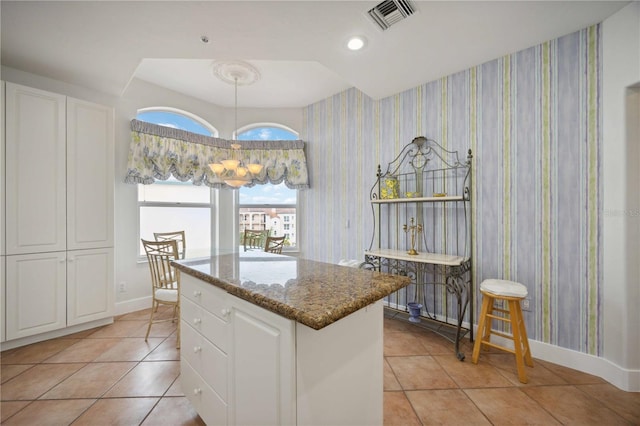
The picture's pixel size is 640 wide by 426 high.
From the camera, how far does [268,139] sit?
432cm

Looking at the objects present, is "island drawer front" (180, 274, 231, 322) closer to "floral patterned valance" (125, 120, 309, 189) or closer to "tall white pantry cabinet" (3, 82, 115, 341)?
"tall white pantry cabinet" (3, 82, 115, 341)

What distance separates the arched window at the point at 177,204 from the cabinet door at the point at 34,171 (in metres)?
0.92

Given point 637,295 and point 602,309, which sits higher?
point 637,295

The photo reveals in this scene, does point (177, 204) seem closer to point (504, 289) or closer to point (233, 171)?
point (233, 171)

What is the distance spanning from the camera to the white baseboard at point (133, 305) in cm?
322

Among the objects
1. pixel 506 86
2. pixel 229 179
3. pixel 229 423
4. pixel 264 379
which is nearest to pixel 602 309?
pixel 506 86

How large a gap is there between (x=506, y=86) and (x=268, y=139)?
3.19 m

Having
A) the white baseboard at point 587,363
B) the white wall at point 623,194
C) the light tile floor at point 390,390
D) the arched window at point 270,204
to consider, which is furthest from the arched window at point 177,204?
Result: the white wall at point 623,194

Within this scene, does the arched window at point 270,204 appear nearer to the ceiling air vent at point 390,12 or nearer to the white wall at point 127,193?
the white wall at point 127,193

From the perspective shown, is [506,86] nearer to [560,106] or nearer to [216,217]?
[560,106]

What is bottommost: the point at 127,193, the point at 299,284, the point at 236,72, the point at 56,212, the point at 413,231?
the point at 299,284

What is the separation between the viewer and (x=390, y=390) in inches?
72.4

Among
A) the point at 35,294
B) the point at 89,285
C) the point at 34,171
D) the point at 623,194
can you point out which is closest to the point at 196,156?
the point at 34,171

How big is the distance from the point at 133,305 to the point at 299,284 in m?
3.24
